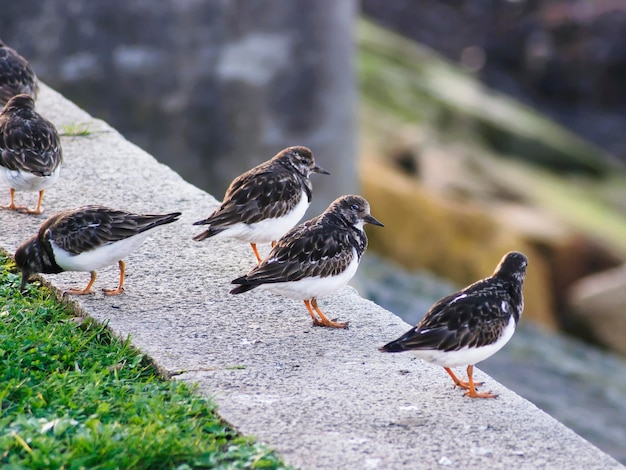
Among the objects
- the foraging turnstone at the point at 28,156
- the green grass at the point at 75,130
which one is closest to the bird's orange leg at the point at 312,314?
the foraging turnstone at the point at 28,156

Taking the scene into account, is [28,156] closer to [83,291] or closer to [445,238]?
[83,291]

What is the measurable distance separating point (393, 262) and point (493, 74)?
1411 cm

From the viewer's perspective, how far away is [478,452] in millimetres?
4227

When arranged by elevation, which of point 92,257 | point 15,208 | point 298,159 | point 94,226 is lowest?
point 15,208

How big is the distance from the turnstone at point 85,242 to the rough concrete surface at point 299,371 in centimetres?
19

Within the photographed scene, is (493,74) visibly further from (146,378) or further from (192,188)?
(146,378)

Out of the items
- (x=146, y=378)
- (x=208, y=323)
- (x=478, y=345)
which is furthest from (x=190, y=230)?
(x=478, y=345)

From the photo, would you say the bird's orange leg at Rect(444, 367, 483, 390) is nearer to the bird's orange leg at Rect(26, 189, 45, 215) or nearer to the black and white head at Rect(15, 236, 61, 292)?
the black and white head at Rect(15, 236, 61, 292)

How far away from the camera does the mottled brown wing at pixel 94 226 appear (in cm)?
540

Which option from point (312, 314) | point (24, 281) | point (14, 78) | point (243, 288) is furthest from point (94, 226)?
point (14, 78)

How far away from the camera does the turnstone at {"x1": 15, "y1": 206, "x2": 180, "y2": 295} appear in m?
5.41

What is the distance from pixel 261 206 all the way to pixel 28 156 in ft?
4.68

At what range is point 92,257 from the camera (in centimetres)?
542

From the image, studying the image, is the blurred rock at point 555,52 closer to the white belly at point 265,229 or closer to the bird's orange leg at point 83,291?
the white belly at point 265,229
